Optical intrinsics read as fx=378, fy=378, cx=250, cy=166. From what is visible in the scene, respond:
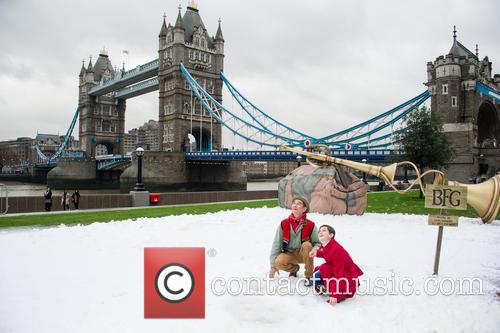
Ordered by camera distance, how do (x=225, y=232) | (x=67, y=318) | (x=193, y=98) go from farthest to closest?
(x=193, y=98) → (x=225, y=232) → (x=67, y=318)

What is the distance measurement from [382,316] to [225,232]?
574 cm

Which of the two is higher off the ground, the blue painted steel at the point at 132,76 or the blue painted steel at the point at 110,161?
the blue painted steel at the point at 132,76

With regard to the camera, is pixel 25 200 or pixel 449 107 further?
pixel 449 107

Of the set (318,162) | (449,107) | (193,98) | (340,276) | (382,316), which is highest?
(193,98)

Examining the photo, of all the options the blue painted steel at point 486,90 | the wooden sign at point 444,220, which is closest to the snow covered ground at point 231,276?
the wooden sign at point 444,220

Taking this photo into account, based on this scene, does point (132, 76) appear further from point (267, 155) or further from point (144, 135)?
point (144, 135)

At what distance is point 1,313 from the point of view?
4523 mm

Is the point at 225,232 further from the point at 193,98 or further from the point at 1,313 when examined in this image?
the point at 193,98

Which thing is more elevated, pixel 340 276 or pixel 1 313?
pixel 340 276

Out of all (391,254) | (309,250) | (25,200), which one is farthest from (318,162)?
(25,200)

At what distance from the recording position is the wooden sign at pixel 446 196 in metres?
6.33
